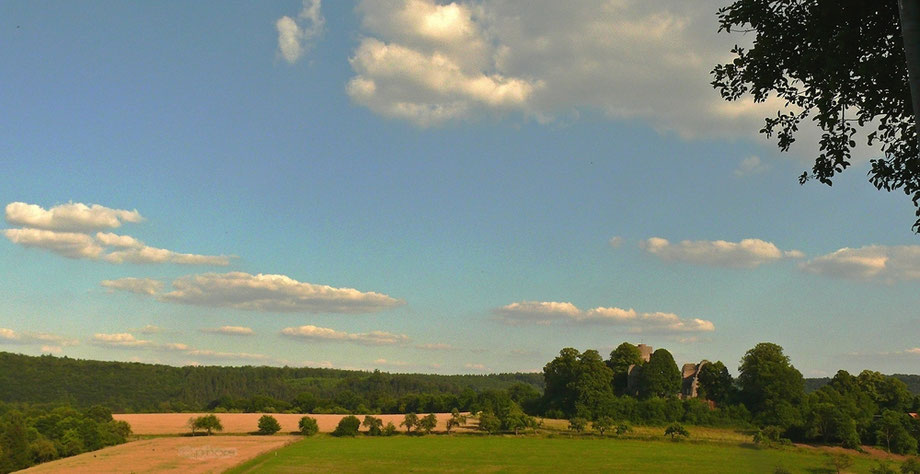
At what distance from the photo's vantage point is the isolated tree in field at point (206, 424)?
117625 millimetres

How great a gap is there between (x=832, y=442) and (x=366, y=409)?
104938 millimetres

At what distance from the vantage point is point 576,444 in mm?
95062

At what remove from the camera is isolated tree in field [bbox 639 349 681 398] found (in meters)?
115

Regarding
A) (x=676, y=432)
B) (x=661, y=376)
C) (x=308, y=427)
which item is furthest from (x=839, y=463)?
(x=308, y=427)

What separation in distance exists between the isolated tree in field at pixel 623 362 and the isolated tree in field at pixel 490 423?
980 inches

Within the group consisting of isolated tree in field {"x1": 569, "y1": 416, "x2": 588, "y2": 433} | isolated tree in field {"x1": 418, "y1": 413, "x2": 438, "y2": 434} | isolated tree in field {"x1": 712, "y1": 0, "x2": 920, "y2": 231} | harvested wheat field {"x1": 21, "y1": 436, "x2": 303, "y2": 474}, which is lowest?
harvested wheat field {"x1": 21, "y1": 436, "x2": 303, "y2": 474}

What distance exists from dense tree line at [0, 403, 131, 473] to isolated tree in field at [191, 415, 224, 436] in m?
10.6

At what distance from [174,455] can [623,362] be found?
79.8m

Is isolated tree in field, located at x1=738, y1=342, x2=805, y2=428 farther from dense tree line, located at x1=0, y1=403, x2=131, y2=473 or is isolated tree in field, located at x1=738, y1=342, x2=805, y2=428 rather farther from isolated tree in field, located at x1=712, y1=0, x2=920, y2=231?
dense tree line, located at x1=0, y1=403, x2=131, y2=473

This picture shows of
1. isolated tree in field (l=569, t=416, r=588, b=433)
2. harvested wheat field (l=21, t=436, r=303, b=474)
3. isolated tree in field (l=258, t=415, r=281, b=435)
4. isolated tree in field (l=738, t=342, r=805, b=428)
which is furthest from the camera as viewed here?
isolated tree in field (l=258, t=415, r=281, b=435)

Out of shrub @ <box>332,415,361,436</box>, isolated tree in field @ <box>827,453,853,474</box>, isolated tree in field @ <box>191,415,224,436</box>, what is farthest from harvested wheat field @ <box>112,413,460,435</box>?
isolated tree in field @ <box>827,453,853,474</box>

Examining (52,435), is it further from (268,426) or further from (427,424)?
(427,424)

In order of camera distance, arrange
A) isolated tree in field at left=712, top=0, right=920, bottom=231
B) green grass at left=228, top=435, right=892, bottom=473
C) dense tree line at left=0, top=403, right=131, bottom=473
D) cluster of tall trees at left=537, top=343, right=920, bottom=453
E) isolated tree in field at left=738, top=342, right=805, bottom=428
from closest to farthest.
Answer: isolated tree in field at left=712, top=0, right=920, bottom=231
green grass at left=228, top=435, right=892, bottom=473
dense tree line at left=0, top=403, right=131, bottom=473
cluster of tall trees at left=537, top=343, right=920, bottom=453
isolated tree in field at left=738, top=342, right=805, bottom=428

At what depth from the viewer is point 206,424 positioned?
117875mm
